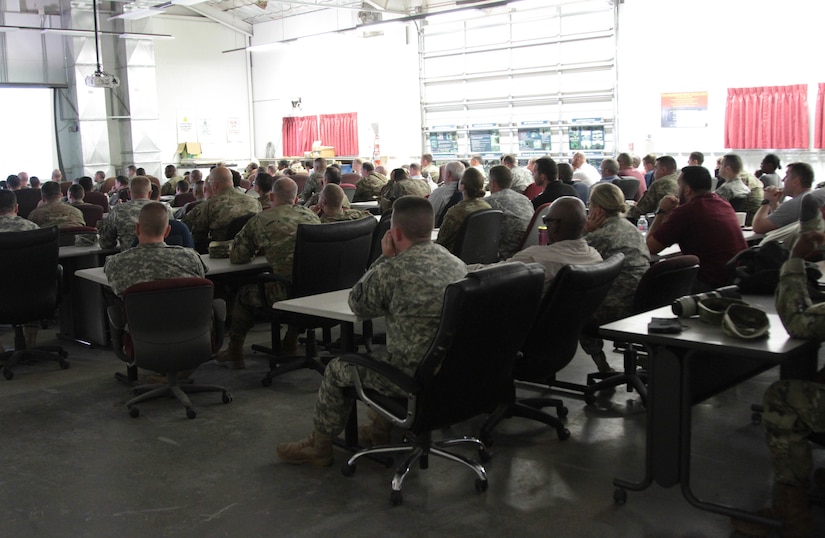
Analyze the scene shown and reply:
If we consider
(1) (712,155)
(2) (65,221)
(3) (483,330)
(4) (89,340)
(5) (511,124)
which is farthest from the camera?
(5) (511,124)

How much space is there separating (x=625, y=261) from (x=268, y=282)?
7.37 ft

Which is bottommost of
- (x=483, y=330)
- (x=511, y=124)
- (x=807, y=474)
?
(x=807, y=474)

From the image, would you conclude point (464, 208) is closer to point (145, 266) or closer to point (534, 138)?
point (145, 266)

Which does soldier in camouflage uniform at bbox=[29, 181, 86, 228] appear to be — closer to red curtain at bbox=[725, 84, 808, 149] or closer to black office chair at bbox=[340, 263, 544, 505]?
black office chair at bbox=[340, 263, 544, 505]

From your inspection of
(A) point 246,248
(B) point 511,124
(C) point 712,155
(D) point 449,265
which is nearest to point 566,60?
(B) point 511,124

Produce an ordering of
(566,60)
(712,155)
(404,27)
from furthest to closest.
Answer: (404,27) → (566,60) → (712,155)

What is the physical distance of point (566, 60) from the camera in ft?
49.4

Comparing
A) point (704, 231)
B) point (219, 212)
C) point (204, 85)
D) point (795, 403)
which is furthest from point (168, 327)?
point (204, 85)

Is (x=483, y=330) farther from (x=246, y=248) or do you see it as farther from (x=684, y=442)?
(x=246, y=248)

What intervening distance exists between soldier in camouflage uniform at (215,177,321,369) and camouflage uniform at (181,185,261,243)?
1241 millimetres

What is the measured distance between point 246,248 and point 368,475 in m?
2.25

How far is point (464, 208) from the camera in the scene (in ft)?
21.4

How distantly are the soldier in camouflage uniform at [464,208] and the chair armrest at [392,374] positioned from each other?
315 cm

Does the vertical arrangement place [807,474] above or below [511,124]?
below
